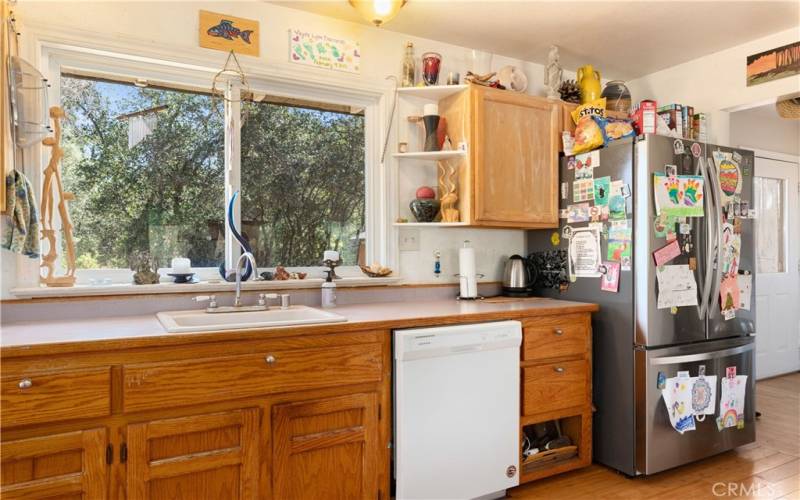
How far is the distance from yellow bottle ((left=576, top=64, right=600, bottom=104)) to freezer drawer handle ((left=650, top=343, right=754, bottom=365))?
152 cm

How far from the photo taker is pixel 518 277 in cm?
283

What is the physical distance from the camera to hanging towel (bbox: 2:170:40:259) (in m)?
1.78

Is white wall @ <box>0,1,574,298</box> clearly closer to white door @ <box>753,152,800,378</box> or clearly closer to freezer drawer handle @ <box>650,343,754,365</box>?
freezer drawer handle @ <box>650,343,754,365</box>

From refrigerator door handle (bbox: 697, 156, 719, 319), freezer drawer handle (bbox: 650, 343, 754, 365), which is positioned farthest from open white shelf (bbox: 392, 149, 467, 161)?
freezer drawer handle (bbox: 650, 343, 754, 365)

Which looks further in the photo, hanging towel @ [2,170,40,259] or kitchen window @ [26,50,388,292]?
kitchen window @ [26,50,388,292]

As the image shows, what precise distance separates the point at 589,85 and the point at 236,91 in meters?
2.01

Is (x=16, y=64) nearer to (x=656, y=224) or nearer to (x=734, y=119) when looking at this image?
(x=656, y=224)

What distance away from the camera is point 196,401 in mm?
1595

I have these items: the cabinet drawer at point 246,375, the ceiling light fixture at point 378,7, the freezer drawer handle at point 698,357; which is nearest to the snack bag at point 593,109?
the ceiling light fixture at point 378,7

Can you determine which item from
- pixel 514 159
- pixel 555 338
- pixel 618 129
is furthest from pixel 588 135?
pixel 555 338

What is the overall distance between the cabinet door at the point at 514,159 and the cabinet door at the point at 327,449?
1.16 metres

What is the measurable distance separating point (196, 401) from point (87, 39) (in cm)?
158

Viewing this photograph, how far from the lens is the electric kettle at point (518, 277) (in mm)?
2832

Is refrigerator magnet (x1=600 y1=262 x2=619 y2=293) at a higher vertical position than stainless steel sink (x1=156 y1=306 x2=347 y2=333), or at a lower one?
higher
